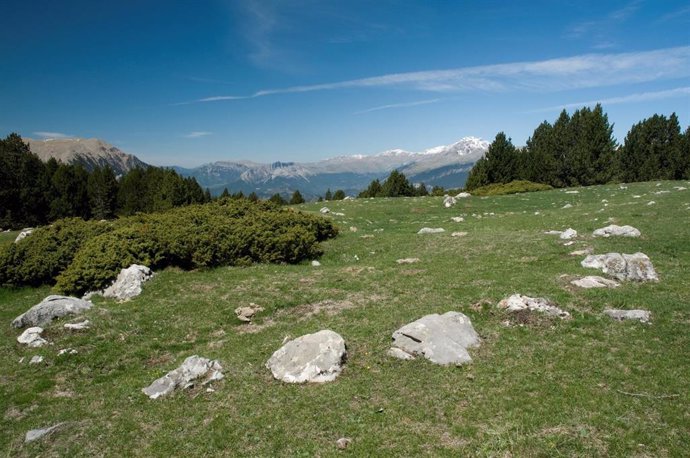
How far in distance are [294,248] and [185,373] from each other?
13.4 meters

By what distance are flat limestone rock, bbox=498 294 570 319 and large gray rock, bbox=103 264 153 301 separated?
17.2 metres

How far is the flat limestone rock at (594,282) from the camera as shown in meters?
16.9

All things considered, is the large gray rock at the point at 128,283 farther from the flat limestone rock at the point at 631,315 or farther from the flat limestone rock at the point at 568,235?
the flat limestone rock at the point at 568,235

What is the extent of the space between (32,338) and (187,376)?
7527mm

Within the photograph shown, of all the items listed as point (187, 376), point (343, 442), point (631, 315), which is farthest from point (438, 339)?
point (187, 376)

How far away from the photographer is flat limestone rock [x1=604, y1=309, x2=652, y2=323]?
546 inches

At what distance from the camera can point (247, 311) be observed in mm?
17531

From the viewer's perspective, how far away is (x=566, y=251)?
22594mm

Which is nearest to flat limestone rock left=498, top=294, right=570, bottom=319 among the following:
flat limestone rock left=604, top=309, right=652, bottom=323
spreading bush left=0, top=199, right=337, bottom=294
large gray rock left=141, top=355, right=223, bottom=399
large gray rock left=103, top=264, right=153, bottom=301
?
flat limestone rock left=604, top=309, right=652, bottom=323

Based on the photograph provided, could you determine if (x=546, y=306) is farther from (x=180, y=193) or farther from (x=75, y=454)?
(x=180, y=193)

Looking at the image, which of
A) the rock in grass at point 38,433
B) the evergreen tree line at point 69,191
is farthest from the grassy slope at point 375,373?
the evergreen tree line at point 69,191

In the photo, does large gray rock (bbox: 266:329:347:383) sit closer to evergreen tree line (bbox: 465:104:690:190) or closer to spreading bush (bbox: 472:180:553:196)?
spreading bush (bbox: 472:180:553:196)

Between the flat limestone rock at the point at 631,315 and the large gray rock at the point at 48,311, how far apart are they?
21229mm

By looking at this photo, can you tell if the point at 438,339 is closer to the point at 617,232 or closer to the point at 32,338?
the point at 32,338
